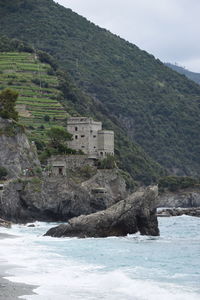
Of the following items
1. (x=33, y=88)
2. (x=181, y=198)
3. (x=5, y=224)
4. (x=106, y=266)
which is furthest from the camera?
(x=181, y=198)

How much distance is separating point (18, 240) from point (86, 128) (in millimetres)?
45897

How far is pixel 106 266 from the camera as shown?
3775 centimetres

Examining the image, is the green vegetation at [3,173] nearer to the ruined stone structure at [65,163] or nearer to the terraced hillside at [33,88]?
the ruined stone structure at [65,163]

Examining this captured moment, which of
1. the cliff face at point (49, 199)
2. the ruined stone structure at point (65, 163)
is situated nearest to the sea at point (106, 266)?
the cliff face at point (49, 199)

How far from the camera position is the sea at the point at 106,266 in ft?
97.2

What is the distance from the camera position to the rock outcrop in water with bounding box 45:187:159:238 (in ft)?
176

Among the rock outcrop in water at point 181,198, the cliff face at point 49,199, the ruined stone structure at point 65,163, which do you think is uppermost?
the ruined stone structure at point 65,163

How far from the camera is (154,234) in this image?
190 feet

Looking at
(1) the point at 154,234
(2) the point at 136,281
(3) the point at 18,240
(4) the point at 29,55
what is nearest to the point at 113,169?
(1) the point at 154,234

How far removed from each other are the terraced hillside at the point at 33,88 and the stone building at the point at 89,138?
17.3 m

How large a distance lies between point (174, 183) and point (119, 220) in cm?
9974

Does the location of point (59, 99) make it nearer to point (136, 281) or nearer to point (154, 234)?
point (154, 234)

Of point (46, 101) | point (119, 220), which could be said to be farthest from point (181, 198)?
point (119, 220)

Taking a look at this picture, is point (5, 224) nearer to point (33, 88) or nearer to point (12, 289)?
point (12, 289)
